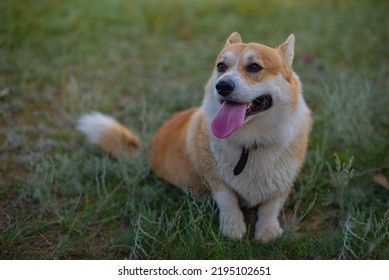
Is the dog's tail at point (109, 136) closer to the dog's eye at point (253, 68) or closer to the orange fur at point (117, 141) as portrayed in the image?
the orange fur at point (117, 141)

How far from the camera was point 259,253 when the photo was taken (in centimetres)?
318

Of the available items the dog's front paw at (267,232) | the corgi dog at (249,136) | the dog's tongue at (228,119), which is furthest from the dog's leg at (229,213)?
the dog's tongue at (228,119)

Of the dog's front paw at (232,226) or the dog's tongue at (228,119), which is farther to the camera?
the dog's front paw at (232,226)

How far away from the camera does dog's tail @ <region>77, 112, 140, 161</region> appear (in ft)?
14.0

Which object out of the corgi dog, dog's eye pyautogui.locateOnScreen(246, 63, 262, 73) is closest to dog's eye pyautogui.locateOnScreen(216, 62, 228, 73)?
the corgi dog

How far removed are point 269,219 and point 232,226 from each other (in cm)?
29

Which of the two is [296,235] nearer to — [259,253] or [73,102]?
[259,253]

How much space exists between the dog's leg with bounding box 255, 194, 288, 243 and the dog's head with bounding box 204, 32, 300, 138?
0.68 m

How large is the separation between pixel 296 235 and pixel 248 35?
4.02 m

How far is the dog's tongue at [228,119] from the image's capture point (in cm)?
310

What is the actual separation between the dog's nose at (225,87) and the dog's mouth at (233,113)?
7cm

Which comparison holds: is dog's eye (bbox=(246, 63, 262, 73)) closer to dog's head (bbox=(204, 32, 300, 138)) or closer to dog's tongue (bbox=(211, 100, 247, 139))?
dog's head (bbox=(204, 32, 300, 138))

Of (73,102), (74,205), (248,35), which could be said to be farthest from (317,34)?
(74,205)

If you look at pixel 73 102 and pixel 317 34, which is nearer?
pixel 73 102
